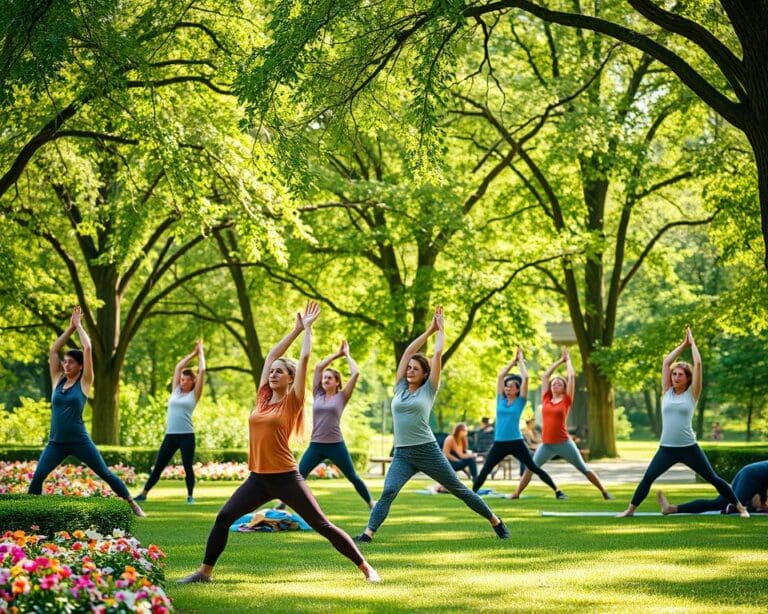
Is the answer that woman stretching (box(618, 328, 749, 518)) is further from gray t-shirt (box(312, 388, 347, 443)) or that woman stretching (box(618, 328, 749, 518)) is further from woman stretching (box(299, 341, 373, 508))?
gray t-shirt (box(312, 388, 347, 443))

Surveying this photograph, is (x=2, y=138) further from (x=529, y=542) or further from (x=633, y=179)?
(x=633, y=179)

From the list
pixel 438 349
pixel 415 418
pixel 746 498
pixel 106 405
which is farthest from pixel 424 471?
pixel 106 405

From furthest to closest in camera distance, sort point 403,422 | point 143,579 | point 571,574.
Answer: point 403,422, point 571,574, point 143,579

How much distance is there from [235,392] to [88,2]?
1587 inches

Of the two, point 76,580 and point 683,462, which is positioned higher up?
point 683,462

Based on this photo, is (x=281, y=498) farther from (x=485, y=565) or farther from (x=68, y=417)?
(x=68, y=417)

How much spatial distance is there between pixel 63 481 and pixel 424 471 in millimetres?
8515

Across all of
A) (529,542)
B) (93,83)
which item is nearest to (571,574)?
(529,542)

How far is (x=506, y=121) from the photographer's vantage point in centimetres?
3008

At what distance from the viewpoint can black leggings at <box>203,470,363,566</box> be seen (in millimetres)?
8539

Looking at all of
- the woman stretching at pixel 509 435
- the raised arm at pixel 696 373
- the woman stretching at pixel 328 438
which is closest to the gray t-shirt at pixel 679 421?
the raised arm at pixel 696 373

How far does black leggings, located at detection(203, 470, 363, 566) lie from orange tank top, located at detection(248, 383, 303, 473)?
0.07 meters

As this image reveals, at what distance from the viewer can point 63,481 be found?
17.8 meters

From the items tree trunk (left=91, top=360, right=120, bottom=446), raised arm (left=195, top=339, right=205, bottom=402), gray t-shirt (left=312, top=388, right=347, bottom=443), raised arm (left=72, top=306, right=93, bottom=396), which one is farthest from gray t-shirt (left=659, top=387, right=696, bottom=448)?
tree trunk (left=91, top=360, right=120, bottom=446)
